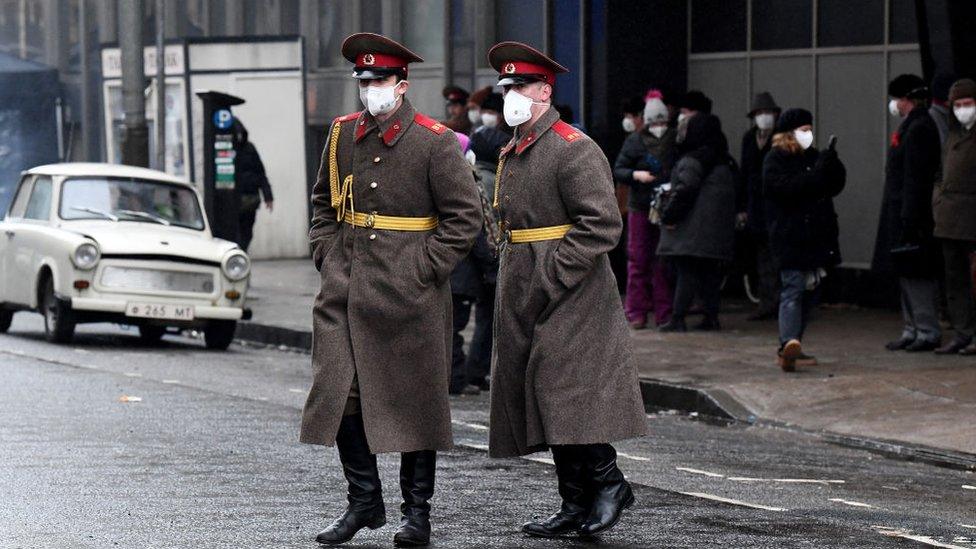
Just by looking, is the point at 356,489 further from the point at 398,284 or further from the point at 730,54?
the point at 730,54

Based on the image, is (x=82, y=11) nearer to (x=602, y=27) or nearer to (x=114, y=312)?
(x=602, y=27)

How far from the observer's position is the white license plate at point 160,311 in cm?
1509

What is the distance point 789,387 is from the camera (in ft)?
39.9

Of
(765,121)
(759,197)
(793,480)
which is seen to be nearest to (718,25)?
→ (759,197)

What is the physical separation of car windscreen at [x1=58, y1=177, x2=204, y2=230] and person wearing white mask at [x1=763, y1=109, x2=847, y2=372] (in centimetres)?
556

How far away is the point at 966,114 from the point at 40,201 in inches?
301

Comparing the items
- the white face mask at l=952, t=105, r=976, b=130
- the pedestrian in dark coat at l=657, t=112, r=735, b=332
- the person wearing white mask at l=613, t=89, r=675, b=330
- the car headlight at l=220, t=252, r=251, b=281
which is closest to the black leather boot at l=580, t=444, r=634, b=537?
the white face mask at l=952, t=105, r=976, b=130

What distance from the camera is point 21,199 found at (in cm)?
1666

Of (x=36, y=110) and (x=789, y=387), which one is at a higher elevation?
(x=36, y=110)

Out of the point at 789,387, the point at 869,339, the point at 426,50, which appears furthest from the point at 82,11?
the point at 789,387

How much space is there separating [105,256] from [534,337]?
8670 mm

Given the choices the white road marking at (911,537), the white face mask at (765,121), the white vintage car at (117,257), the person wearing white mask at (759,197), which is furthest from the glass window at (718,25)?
the white road marking at (911,537)

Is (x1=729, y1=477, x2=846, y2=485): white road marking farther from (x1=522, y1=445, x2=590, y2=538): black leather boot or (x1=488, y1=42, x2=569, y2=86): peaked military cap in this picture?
(x1=488, y1=42, x2=569, y2=86): peaked military cap

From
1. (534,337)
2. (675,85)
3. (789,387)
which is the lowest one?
(789,387)
